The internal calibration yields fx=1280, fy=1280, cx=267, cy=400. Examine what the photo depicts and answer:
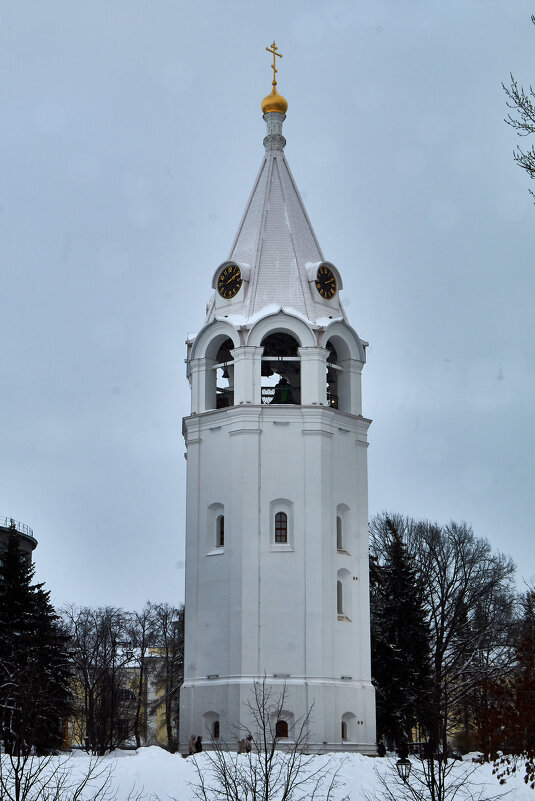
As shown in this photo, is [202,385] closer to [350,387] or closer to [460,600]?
[350,387]

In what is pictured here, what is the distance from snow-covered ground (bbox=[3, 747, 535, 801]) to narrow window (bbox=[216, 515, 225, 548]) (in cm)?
970

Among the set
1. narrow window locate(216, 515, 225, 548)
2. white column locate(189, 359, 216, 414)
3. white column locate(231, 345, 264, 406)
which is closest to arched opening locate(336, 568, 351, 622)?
narrow window locate(216, 515, 225, 548)

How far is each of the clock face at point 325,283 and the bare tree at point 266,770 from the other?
13.0 metres

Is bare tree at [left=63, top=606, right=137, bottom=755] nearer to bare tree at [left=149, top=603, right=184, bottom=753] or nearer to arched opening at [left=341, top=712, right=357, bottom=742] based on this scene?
bare tree at [left=149, top=603, right=184, bottom=753]

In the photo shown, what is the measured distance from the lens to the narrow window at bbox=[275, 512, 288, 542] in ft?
130

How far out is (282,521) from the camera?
3994 centimetres

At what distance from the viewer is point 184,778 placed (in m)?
27.9

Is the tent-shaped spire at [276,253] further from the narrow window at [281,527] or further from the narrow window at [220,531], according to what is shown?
the narrow window at [220,531]

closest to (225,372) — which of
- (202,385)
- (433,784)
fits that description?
(202,385)

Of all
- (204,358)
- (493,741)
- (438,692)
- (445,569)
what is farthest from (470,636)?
(493,741)

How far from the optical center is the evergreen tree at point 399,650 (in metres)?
42.4

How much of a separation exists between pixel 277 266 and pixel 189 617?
11.8 meters

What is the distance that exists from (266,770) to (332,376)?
79.1 feet

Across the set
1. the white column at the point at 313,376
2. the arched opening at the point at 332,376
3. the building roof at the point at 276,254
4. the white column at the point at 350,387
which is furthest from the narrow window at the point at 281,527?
the building roof at the point at 276,254
